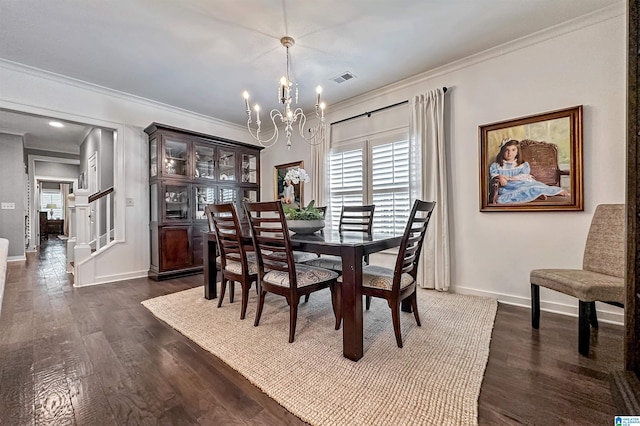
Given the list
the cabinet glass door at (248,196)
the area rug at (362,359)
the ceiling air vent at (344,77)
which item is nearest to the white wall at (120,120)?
the cabinet glass door at (248,196)

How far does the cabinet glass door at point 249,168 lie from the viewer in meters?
4.96

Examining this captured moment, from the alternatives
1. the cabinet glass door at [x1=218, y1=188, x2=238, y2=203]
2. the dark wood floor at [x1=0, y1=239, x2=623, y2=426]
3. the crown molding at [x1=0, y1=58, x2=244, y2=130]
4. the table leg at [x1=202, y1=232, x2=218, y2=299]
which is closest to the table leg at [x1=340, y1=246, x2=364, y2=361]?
the dark wood floor at [x1=0, y1=239, x2=623, y2=426]

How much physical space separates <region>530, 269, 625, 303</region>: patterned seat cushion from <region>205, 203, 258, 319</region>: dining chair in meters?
2.30

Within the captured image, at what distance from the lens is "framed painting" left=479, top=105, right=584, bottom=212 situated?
2422 mm

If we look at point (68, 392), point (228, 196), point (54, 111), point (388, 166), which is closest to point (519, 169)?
point (388, 166)

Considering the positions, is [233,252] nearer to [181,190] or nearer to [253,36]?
[253,36]

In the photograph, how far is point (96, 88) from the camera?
360 centimetres

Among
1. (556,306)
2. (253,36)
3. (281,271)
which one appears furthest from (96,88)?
(556,306)

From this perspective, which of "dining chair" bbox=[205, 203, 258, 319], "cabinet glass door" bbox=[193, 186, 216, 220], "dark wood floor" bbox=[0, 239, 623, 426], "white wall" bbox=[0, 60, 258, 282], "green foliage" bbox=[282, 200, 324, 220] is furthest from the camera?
"cabinet glass door" bbox=[193, 186, 216, 220]

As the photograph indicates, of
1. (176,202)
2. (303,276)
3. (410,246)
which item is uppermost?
(176,202)

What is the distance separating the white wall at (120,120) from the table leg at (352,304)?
3.70m

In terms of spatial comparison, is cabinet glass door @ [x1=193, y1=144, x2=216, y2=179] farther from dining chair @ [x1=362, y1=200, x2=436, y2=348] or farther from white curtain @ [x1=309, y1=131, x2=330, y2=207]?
dining chair @ [x1=362, y1=200, x2=436, y2=348]

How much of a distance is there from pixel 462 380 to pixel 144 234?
4.42 metres

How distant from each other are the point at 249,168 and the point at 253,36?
2728 mm
